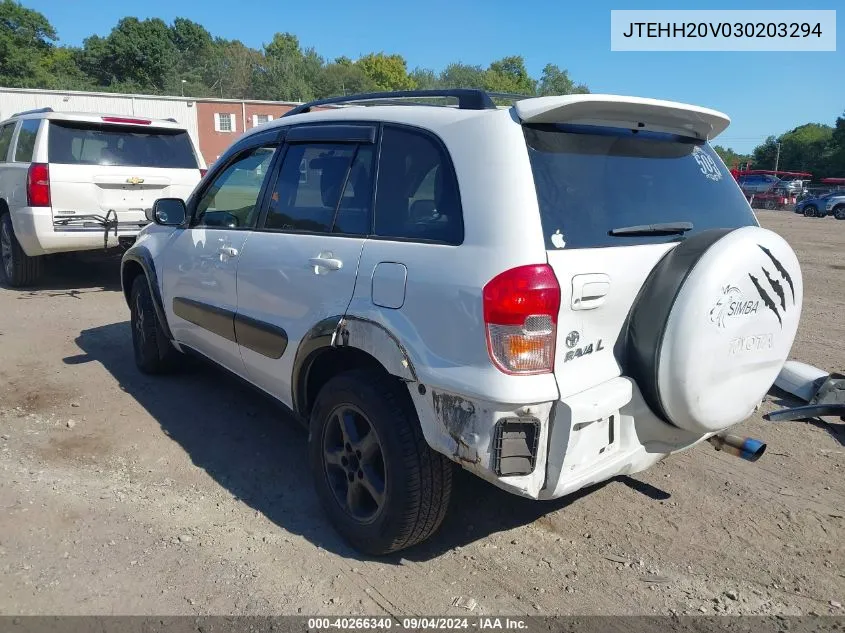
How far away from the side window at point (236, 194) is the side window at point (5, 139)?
223 inches

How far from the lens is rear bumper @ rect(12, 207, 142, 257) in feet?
24.0

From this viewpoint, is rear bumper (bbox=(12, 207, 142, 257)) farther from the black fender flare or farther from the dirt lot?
the dirt lot

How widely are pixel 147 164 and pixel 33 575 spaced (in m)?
6.14

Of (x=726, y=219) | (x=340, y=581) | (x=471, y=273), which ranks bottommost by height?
(x=340, y=581)

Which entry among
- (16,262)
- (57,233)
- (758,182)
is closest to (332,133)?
(57,233)

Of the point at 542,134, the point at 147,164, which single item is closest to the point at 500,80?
the point at 147,164

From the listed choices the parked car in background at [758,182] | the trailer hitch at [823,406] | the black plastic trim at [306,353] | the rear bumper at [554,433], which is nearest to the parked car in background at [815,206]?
the parked car in background at [758,182]

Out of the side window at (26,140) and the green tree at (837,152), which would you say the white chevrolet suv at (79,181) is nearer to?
the side window at (26,140)

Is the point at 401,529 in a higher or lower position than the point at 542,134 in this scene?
lower

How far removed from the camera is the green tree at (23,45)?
62031 millimetres

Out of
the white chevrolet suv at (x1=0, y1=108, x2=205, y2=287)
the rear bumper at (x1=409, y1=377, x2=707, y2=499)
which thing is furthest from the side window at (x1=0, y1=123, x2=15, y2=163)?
the rear bumper at (x1=409, y1=377, x2=707, y2=499)

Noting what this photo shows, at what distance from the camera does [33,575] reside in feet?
9.11

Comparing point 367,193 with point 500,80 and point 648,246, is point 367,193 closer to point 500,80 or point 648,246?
point 648,246

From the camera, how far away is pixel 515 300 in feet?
7.43
